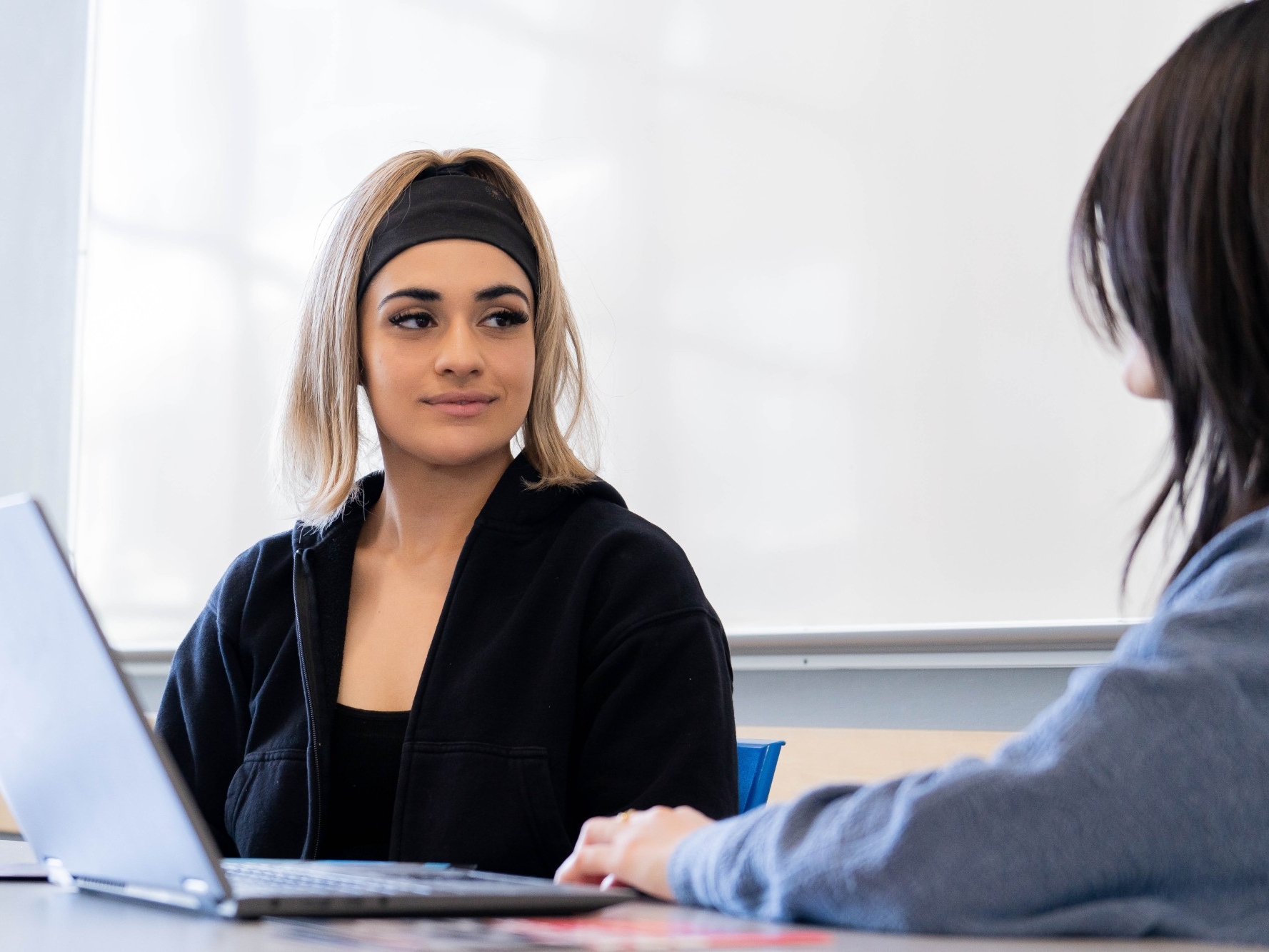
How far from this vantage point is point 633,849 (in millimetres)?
810

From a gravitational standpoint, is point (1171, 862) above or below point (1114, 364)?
below

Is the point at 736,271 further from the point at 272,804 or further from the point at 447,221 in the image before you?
the point at 272,804

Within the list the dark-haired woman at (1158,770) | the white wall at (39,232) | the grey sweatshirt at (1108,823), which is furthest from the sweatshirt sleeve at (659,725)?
the white wall at (39,232)

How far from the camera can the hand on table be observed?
0.79m

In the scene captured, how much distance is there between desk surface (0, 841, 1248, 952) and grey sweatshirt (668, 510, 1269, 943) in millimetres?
17

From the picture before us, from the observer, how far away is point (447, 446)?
1.59 m

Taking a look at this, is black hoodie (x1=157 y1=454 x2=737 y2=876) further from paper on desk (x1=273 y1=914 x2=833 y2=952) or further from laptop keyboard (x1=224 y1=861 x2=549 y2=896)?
paper on desk (x1=273 y1=914 x2=833 y2=952)

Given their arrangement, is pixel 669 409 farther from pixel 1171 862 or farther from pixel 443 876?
pixel 1171 862

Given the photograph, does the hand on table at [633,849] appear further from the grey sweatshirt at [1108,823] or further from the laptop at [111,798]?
the grey sweatshirt at [1108,823]

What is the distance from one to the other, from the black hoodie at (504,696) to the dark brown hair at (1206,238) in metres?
0.68

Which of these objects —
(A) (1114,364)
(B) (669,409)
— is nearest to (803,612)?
(B) (669,409)

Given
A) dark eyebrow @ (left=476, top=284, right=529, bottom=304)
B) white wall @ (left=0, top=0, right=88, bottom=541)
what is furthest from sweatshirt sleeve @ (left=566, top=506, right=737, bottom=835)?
white wall @ (left=0, top=0, right=88, bottom=541)

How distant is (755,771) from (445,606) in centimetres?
38

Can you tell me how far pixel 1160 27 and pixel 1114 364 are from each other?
0.47 meters
